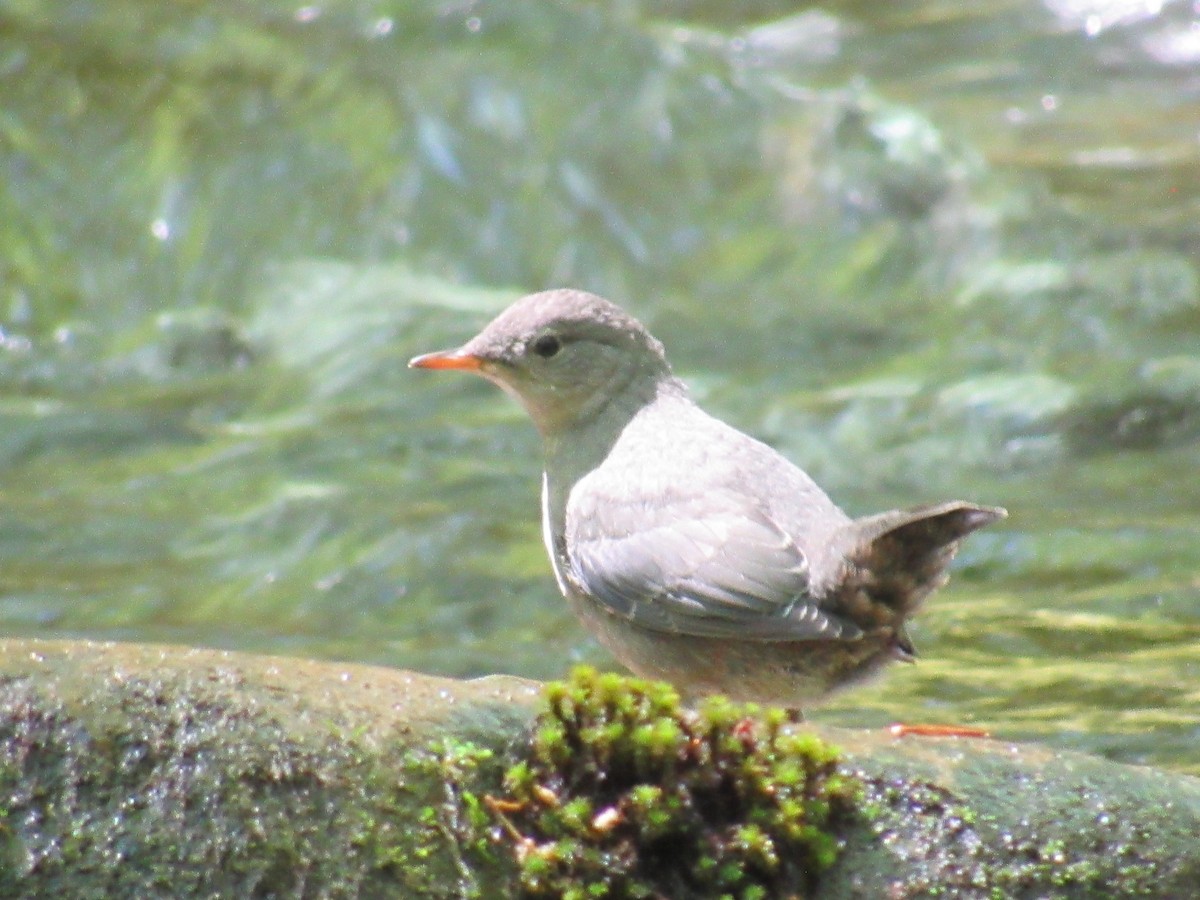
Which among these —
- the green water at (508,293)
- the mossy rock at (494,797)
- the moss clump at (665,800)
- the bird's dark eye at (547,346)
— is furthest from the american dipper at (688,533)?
the green water at (508,293)

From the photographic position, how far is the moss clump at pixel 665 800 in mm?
3219

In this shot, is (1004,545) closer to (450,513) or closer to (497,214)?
(450,513)

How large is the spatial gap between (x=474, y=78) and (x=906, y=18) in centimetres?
513

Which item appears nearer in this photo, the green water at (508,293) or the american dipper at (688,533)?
the american dipper at (688,533)

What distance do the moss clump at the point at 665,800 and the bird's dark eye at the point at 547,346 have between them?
193 cm

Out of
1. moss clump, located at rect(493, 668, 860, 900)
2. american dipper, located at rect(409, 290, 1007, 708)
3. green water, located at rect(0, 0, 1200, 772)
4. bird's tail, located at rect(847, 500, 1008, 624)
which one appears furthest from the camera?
green water, located at rect(0, 0, 1200, 772)

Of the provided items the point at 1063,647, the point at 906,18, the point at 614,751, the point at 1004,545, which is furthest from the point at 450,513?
the point at 906,18

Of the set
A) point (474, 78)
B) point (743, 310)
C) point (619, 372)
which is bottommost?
point (743, 310)

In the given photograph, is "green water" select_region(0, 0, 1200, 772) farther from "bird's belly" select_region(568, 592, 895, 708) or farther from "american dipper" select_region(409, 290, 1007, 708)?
"bird's belly" select_region(568, 592, 895, 708)

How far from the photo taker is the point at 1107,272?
35.0 feet

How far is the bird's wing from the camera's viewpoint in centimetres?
418

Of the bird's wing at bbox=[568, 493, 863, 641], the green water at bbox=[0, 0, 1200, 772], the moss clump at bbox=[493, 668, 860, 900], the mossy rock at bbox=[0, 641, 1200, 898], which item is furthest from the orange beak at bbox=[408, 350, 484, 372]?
the moss clump at bbox=[493, 668, 860, 900]

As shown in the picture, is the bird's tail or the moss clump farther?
the bird's tail

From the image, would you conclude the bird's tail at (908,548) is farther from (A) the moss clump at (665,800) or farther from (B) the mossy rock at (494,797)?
(A) the moss clump at (665,800)
